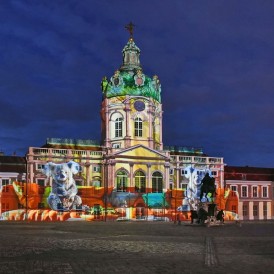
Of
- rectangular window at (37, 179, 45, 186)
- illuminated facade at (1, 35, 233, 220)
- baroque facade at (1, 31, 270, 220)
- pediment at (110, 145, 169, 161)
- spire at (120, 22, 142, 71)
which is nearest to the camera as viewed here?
baroque facade at (1, 31, 270, 220)

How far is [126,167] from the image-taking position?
274ft

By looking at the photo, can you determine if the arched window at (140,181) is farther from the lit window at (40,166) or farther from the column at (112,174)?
the lit window at (40,166)

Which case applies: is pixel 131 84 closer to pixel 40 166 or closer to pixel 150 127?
Result: pixel 150 127

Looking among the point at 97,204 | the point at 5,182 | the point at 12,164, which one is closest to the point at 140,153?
the point at 97,204

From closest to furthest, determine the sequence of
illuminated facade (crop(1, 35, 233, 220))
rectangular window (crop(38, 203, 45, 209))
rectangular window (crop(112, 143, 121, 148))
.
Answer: rectangular window (crop(38, 203, 45, 209)), illuminated facade (crop(1, 35, 233, 220)), rectangular window (crop(112, 143, 121, 148))

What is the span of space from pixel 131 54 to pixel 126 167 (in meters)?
20.2

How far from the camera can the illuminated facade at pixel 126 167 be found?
260 feet

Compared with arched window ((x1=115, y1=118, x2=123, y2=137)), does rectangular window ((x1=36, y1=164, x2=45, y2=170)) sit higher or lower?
lower

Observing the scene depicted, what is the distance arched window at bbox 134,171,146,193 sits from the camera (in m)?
83.2

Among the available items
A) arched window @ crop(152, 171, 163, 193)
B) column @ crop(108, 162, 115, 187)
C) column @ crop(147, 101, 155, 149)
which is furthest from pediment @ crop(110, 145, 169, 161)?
arched window @ crop(152, 171, 163, 193)

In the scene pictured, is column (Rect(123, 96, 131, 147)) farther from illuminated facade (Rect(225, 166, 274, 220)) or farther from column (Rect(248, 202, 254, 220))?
column (Rect(248, 202, 254, 220))

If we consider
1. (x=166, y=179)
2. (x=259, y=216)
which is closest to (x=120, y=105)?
(x=166, y=179)

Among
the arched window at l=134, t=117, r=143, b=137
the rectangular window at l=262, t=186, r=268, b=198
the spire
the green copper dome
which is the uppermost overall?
the spire

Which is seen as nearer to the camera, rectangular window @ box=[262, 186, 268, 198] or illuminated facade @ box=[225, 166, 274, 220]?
illuminated facade @ box=[225, 166, 274, 220]
